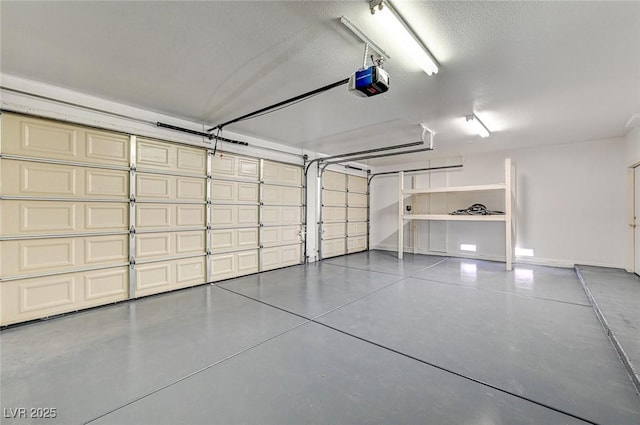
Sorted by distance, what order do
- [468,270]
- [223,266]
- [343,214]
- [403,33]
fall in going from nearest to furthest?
[403,33] → [223,266] → [468,270] → [343,214]

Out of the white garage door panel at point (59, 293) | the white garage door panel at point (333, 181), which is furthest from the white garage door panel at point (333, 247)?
the white garage door panel at point (59, 293)

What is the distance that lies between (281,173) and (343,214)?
2853mm

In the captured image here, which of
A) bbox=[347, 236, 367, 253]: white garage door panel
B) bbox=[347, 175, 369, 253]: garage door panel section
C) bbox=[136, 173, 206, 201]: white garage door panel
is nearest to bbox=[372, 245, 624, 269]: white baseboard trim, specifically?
bbox=[347, 236, 367, 253]: white garage door panel

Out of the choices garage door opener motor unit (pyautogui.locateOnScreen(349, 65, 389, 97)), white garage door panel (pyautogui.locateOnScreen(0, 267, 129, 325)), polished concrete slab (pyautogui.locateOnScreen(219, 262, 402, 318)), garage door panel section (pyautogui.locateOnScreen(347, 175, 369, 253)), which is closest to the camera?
garage door opener motor unit (pyautogui.locateOnScreen(349, 65, 389, 97))

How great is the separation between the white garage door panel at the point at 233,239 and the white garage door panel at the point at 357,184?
4.00m

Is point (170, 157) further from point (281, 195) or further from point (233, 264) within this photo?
point (281, 195)

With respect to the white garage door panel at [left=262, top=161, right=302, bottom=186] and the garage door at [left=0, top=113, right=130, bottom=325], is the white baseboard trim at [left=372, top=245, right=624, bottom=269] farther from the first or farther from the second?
the garage door at [left=0, top=113, right=130, bottom=325]

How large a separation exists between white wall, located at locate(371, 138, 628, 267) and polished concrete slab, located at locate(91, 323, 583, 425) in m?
6.40

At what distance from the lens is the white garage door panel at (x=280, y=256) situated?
612cm

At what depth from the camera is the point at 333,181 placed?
810cm

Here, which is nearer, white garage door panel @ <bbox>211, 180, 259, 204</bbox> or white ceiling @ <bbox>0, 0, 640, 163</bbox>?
white ceiling @ <bbox>0, 0, 640, 163</bbox>

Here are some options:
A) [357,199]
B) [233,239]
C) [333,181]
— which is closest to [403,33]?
[233,239]

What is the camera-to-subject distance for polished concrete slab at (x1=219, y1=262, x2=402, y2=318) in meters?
3.94

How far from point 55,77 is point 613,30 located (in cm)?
585
